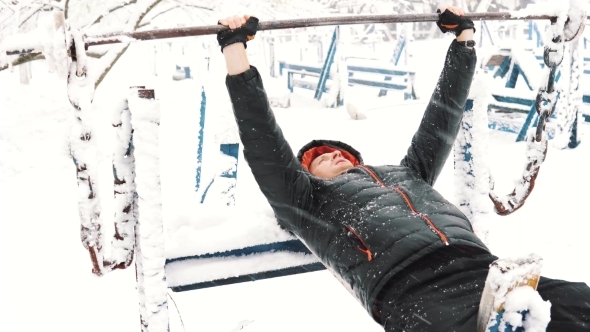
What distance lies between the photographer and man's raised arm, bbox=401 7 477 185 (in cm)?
225

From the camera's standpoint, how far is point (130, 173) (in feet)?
5.78

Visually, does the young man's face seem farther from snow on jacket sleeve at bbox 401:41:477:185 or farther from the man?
snow on jacket sleeve at bbox 401:41:477:185

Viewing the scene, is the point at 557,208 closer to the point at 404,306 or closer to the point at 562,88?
the point at 562,88

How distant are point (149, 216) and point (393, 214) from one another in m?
0.86

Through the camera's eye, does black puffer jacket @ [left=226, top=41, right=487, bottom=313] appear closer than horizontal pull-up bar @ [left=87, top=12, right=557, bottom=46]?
Yes

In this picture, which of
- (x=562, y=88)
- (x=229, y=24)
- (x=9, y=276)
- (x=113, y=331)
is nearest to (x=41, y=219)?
(x=9, y=276)

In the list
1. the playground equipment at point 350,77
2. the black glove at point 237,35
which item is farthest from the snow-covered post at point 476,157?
the playground equipment at point 350,77

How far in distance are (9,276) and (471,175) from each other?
2812 millimetres

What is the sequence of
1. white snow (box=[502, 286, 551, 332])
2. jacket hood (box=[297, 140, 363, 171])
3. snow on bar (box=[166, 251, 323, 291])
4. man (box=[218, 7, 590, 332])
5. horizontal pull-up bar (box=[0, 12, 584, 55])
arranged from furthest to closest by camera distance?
jacket hood (box=[297, 140, 363, 171])
snow on bar (box=[166, 251, 323, 291])
horizontal pull-up bar (box=[0, 12, 584, 55])
man (box=[218, 7, 590, 332])
white snow (box=[502, 286, 551, 332])

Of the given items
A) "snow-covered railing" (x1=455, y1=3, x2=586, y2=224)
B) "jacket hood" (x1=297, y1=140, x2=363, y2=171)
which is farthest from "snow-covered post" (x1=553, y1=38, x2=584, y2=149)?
"jacket hood" (x1=297, y1=140, x2=363, y2=171)

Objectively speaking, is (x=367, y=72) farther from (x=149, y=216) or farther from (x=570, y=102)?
(x=149, y=216)

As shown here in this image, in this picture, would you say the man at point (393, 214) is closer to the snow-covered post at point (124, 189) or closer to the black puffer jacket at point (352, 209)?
the black puffer jacket at point (352, 209)

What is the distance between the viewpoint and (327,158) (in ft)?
7.48

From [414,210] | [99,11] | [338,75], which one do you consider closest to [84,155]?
[414,210]
